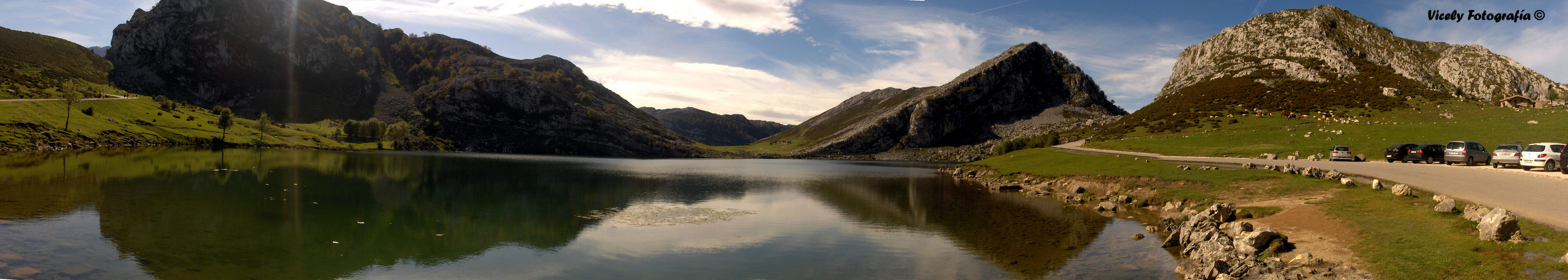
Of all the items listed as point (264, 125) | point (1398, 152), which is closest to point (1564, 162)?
point (1398, 152)

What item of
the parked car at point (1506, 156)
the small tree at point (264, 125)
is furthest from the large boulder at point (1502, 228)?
the small tree at point (264, 125)

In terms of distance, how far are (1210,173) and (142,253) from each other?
177 ft

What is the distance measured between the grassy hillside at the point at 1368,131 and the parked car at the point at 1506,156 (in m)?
14.7

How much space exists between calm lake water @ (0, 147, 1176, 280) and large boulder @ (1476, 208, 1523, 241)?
712 centimetres

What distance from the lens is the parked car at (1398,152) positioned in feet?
150

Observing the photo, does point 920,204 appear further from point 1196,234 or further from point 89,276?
point 89,276

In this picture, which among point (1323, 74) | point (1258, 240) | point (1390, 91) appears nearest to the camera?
point (1258, 240)

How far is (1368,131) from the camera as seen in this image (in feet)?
212

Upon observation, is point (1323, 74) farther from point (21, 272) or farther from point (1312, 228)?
point (21, 272)

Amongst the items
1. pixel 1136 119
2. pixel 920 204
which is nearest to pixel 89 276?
pixel 920 204

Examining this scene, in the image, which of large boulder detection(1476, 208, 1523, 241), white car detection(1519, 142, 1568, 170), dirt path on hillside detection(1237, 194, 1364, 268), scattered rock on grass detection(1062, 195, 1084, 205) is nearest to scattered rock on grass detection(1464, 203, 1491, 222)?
large boulder detection(1476, 208, 1523, 241)

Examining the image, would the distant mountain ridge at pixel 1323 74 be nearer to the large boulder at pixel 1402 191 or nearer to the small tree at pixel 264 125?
the large boulder at pixel 1402 191

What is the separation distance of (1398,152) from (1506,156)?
10826 millimetres

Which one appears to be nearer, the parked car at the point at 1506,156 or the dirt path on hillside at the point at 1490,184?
the dirt path on hillside at the point at 1490,184
